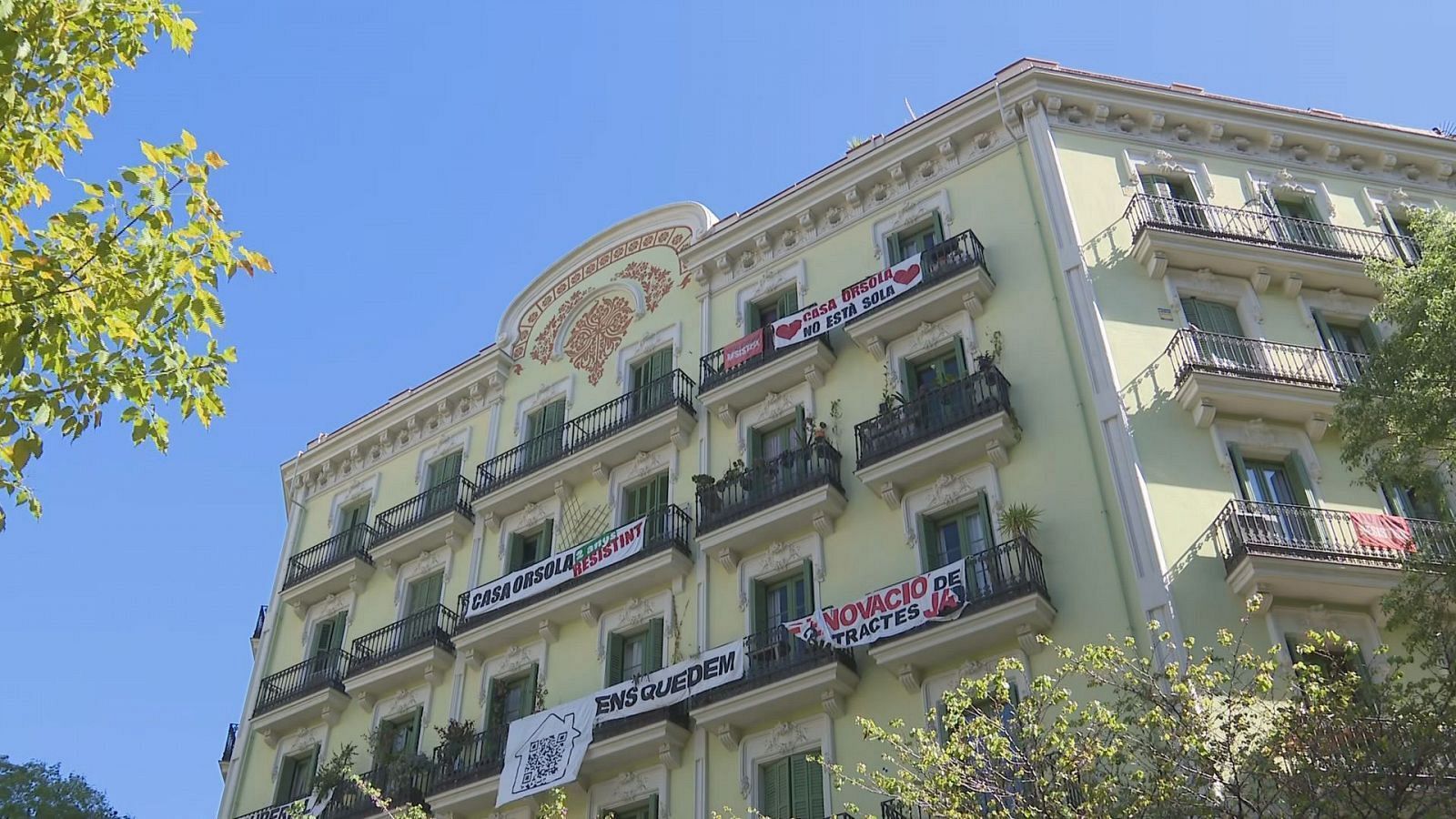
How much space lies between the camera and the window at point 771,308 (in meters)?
25.9

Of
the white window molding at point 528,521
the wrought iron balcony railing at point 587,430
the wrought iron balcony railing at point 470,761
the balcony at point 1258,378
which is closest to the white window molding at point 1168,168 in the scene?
the balcony at point 1258,378

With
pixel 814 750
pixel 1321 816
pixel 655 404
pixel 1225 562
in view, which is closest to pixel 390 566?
pixel 655 404

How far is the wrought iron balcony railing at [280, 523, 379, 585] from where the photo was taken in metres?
29.0

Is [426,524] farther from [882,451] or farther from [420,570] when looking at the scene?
[882,451]

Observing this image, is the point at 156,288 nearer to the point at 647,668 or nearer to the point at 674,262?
the point at 647,668

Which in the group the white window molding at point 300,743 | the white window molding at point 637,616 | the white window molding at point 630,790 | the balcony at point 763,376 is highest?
the balcony at point 763,376

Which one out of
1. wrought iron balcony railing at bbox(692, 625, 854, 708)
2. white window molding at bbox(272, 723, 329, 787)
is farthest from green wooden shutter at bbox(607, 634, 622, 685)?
white window molding at bbox(272, 723, 329, 787)

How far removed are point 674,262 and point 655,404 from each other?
423 centimetres

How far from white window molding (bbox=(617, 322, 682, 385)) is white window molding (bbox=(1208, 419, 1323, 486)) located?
11.6 meters

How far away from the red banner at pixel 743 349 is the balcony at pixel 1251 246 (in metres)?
7.43

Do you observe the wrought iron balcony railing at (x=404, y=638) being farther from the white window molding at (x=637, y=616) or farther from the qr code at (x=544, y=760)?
the qr code at (x=544, y=760)

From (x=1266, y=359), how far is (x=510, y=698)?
614 inches

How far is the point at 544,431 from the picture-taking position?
27922mm

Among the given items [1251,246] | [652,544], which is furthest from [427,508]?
[1251,246]
